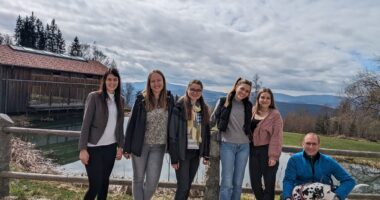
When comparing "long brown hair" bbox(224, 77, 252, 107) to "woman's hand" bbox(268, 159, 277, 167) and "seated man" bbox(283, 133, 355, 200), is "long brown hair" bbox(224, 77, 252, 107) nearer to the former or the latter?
"woman's hand" bbox(268, 159, 277, 167)

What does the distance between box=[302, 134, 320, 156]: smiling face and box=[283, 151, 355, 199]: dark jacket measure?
0.22 feet

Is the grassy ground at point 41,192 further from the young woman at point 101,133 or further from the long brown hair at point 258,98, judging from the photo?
the long brown hair at point 258,98

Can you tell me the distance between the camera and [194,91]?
4457 millimetres

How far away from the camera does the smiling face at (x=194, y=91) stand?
175 inches

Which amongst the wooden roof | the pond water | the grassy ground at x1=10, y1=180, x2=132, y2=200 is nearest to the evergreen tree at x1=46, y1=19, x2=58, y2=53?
the wooden roof

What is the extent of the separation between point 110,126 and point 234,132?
1563 millimetres

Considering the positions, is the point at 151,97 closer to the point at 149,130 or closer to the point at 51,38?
the point at 149,130

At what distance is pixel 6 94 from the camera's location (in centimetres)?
2420

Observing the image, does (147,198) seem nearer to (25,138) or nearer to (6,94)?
(25,138)

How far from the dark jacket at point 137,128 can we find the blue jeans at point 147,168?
120 mm

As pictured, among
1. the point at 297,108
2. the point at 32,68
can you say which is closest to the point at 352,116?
the point at 297,108

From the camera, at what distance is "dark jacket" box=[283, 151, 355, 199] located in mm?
4324

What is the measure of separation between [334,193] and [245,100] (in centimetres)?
153

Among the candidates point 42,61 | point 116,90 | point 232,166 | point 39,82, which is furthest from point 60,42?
point 232,166
